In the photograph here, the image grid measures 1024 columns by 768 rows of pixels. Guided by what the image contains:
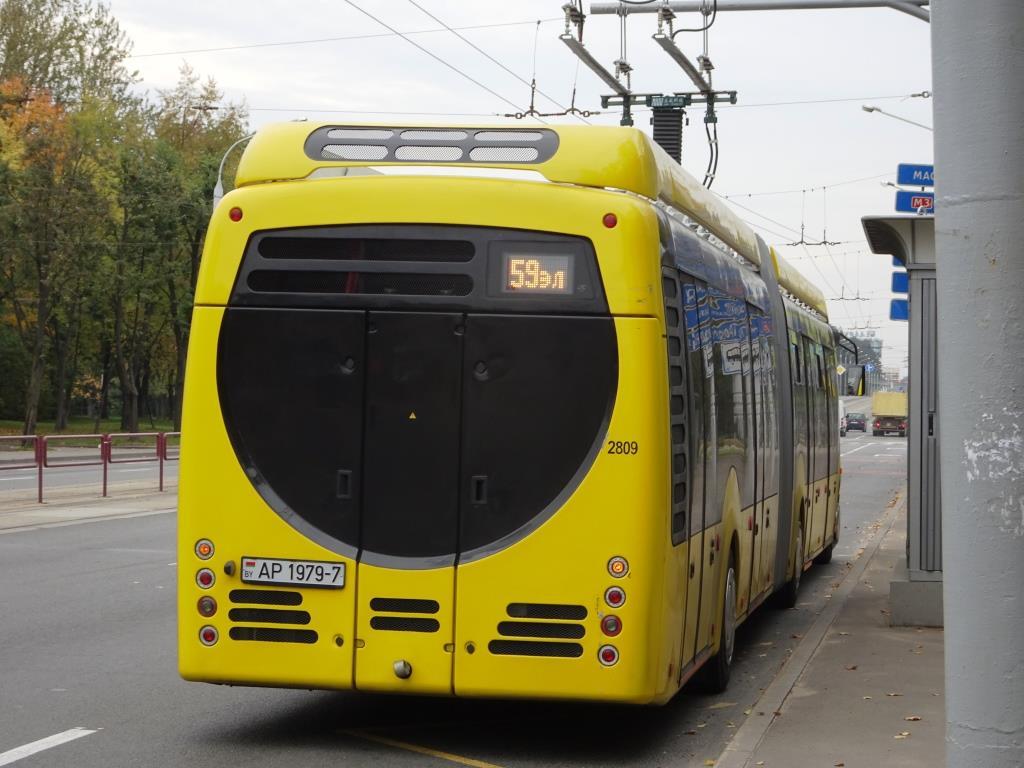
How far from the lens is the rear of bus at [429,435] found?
7484mm

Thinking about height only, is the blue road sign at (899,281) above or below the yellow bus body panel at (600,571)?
above

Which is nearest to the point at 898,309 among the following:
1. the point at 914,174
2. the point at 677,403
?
the point at 914,174

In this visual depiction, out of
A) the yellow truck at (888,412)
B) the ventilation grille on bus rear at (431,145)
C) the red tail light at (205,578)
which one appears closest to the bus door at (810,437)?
the ventilation grille on bus rear at (431,145)

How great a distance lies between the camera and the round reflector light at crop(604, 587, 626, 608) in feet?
24.3

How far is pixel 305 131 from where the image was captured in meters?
8.17

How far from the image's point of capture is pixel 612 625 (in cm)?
740

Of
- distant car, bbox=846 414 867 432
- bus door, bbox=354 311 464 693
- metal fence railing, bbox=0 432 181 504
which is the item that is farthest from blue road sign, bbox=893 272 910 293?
distant car, bbox=846 414 867 432

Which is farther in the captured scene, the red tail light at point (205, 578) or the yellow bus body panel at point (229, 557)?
the red tail light at point (205, 578)

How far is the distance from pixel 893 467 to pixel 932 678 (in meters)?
45.7

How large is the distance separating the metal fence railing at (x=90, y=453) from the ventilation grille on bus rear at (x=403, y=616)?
18644 mm

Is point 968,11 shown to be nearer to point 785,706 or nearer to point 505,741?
point 505,741

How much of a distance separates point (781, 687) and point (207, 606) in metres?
3.70

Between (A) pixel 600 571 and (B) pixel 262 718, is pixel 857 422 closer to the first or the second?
(B) pixel 262 718

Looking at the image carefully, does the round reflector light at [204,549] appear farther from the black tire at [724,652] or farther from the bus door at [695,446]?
the black tire at [724,652]
